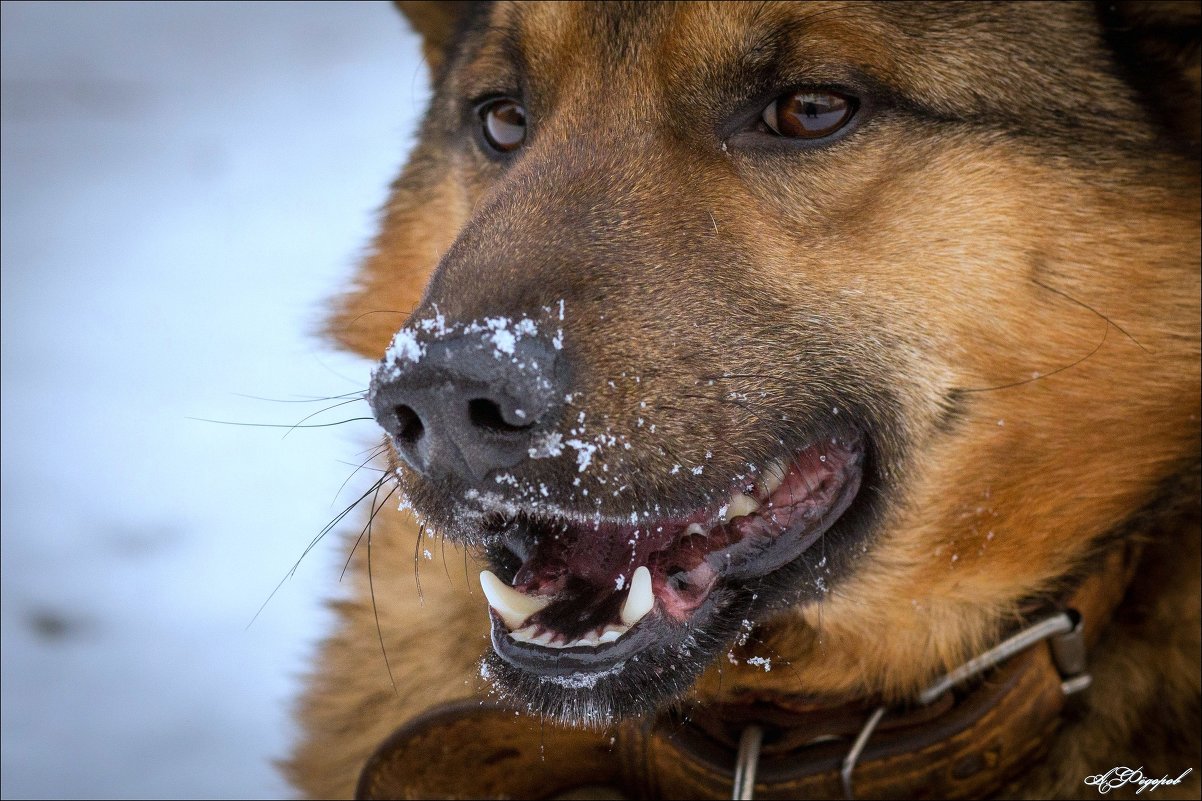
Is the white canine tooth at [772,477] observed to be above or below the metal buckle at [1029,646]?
above

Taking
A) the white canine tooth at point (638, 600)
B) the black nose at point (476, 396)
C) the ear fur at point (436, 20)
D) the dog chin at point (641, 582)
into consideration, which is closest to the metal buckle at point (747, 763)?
the dog chin at point (641, 582)

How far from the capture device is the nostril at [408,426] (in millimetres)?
1875

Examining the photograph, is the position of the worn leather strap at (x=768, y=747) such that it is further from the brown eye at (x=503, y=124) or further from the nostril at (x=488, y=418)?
the brown eye at (x=503, y=124)

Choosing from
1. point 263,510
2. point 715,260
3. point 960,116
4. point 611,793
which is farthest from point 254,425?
point 960,116

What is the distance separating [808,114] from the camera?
7.20 ft

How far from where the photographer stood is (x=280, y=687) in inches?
142

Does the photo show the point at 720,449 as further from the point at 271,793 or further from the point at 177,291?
the point at 177,291

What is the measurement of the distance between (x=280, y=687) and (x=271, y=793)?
1.40 ft

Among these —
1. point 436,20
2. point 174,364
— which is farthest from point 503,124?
point 174,364

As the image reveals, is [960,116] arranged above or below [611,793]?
above

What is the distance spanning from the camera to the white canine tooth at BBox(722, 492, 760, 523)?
208 cm

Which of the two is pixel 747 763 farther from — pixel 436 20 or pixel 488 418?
pixel 436 20

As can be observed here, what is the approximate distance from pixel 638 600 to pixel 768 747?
20.5 inches

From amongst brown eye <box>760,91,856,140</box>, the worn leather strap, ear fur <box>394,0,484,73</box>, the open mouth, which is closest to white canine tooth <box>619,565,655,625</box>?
the open mouth
